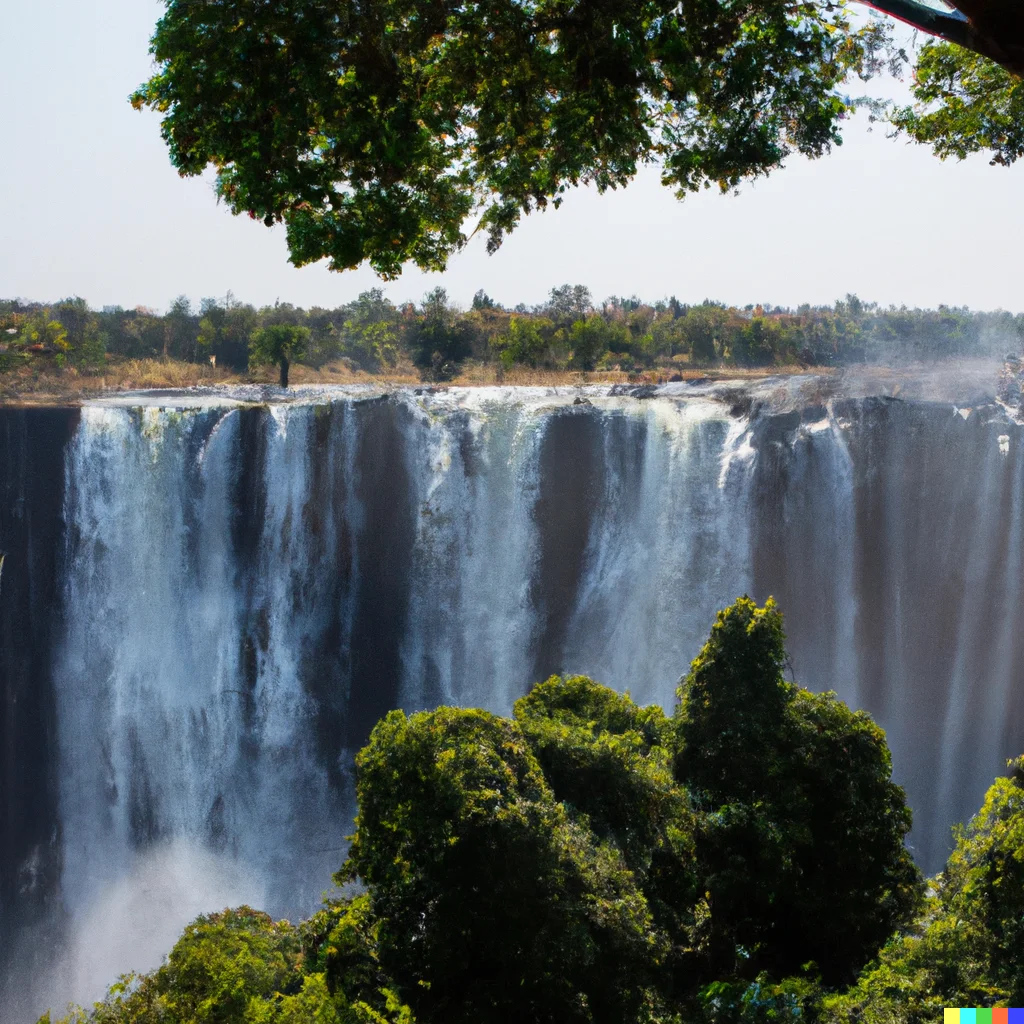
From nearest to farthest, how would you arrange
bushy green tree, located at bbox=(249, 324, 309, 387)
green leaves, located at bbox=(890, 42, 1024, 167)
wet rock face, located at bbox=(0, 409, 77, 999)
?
green leaves, located at bbox=(890, 42, 1024, 167) → wet rock face, located at bbox=(0, 409, 77, 999) → bushy green tree, located at bbox=(249, 324, 309, 387)

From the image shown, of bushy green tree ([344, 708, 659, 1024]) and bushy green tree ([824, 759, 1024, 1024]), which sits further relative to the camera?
bushy green tree ([344, 708, 659, 1024])

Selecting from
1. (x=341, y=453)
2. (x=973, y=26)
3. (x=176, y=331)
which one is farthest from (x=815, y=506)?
(x=176, y=331)

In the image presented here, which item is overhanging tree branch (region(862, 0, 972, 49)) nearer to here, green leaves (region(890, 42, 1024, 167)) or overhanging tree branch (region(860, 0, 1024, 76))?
overhanging tree branch (region(860, 0, 1024, 76))

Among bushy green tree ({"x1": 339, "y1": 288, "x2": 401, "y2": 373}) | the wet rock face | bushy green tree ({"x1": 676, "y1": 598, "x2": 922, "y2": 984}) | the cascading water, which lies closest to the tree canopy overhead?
bushy green tree ({"x1": 676, "y1": 598, "x2": 922, "y2": 984})

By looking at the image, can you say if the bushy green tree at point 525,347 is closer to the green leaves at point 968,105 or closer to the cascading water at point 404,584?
the cascading water at point 404,584

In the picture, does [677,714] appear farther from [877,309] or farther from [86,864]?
[877,309]

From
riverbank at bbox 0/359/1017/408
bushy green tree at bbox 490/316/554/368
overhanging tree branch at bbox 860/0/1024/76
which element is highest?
bushy green tree at bbox 490/316/554/368

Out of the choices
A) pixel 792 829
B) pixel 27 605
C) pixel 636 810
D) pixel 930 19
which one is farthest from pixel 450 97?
pixel 27 605
